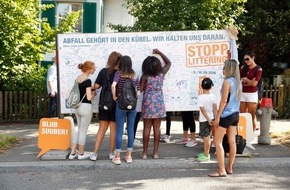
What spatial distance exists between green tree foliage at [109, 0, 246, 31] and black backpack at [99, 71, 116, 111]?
6455 millimetres

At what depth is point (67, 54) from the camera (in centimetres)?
752

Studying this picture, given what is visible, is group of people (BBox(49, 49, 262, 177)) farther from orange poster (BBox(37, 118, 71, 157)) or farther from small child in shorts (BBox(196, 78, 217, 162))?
orange poster (BBox(37, 118, 71, 157))

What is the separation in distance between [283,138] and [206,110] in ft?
10.2

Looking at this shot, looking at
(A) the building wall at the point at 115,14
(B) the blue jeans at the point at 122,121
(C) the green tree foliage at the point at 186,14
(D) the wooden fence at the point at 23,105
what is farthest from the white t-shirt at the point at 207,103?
(A) the building wall at the point at 115,14

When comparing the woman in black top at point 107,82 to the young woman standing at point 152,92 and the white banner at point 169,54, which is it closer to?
the young woman standing at point 152,92

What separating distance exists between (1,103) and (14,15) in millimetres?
2652

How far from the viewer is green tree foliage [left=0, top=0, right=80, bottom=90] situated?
39.9ft

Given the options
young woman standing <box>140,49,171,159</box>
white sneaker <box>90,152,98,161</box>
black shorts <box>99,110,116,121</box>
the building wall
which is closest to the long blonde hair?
young woman standing <box>140,49,171,159</box>

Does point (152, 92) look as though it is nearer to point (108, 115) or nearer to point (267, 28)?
point (108, 115)

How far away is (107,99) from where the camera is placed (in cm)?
681

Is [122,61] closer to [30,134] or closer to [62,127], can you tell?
[62,127]

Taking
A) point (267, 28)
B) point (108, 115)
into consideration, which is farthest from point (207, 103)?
point (267, 28)

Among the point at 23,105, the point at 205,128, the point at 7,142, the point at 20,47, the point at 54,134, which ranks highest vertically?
the point at 20,47

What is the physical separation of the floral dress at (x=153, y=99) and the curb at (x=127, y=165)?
0.81 meters
